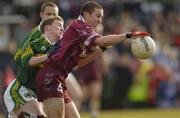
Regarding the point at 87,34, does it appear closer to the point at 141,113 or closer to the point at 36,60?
the point at 36,60

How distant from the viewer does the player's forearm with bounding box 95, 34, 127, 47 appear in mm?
10258

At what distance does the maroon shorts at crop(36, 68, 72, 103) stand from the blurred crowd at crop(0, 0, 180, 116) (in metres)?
8.96

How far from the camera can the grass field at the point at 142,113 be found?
19.3 meters

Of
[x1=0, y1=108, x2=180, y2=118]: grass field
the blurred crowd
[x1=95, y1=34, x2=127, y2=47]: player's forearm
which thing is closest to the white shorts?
[x1=95, y1=34, x2=127, y2=47]: player's forearm

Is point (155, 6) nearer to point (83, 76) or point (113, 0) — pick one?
point (113, 0)

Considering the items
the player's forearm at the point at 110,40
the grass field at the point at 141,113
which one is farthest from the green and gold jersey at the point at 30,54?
the grass field at the point at 141,113

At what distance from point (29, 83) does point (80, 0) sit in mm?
11478

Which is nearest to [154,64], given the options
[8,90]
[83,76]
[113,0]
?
[113,0]

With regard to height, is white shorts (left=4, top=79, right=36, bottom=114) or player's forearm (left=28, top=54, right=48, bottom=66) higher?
player's forearm (left=28, top=54, right=48, bottom=66)

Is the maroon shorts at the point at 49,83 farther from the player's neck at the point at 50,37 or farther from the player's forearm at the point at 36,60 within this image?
the player's neck at the point at 50,37

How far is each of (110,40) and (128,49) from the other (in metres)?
11.8

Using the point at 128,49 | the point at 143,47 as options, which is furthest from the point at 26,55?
the point at 128,49

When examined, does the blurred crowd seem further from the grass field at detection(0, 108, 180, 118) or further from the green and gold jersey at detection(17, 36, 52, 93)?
the green and gold jersey at detection(17, 36, 52, 93)

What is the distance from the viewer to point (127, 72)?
846 inches
